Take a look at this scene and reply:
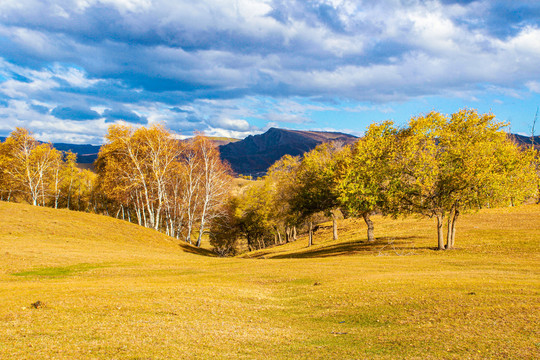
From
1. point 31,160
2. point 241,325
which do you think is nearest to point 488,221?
point 241,325

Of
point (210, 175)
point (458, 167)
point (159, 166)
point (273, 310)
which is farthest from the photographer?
point (159, 166)

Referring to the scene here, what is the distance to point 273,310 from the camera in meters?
17.5

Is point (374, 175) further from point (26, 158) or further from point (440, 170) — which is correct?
point (26, 158)

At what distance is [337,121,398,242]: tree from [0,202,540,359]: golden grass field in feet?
34.4

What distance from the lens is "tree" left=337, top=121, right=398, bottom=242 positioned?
4219cm

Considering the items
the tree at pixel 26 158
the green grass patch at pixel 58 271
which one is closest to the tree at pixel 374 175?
the green grass patch at pixel 58 271

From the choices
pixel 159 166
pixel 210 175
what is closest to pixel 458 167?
pixel 210 175

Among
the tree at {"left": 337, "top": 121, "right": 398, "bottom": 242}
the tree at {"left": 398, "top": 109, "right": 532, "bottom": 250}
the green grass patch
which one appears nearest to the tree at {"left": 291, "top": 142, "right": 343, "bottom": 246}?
the tree at {"left": 337, "top": 121, "right": 398, "bottom": 242}

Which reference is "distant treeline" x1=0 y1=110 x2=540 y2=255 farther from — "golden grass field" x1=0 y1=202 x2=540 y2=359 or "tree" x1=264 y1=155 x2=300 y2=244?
"golden grass field" x1=0 y1=202 x2=540 y2=359

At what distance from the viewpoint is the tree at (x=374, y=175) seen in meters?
42.2

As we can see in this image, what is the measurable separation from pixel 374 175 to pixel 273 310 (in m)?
30.1

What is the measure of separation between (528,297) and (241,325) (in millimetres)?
12788

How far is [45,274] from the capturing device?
27.3 metres

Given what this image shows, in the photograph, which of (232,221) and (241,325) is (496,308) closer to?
(241,325)
